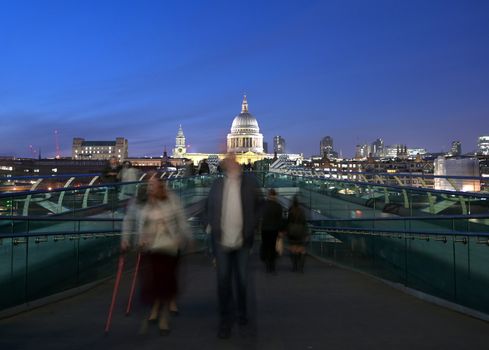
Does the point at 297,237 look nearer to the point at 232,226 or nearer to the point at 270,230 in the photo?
the point at 270,230

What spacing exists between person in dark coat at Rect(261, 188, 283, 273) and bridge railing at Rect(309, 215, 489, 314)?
59.3 inches

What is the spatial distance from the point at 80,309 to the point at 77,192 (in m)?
2.72

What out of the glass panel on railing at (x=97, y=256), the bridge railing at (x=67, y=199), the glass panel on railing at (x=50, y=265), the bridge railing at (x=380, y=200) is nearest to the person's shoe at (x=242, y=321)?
the bridge railing at (x=67, y=199)

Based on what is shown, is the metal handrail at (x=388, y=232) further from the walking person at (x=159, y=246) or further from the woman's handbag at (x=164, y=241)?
the woman's handbag at (x=164, y=241)

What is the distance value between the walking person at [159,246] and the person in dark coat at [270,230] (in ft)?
12.9

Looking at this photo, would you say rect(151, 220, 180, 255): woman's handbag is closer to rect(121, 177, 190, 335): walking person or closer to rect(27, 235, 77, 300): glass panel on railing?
rect(121, 177, 190, 335): walking person

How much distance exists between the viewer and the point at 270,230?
10.2m

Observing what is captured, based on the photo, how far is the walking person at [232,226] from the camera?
224 inches

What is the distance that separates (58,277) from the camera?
25.2ft

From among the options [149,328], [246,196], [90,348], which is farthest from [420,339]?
[90,348]

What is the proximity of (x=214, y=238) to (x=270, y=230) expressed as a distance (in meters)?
4.47

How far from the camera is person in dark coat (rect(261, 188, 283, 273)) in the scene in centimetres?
992

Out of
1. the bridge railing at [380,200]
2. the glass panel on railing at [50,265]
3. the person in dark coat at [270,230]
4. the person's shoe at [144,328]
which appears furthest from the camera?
the person in dark coat at [270,230]

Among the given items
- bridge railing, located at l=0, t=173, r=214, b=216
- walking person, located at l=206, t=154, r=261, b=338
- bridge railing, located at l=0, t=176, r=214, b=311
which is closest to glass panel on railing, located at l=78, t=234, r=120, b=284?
bridge railing, located at l=0, t=176, r=214, b=311
